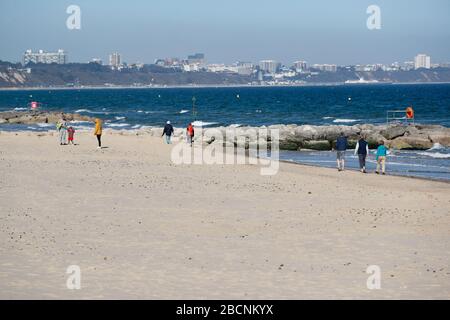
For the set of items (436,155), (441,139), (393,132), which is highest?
(393,132)

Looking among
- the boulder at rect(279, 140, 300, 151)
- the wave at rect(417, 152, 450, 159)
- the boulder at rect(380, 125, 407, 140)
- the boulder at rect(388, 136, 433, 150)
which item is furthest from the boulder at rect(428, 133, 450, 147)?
the boulder at rect(279, 140, 300, 151)

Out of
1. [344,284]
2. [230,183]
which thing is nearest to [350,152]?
[230,183]

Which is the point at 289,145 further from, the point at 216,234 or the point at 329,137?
the point at 216,234

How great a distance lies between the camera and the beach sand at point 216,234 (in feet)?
34.8

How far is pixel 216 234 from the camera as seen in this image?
14.3 metres

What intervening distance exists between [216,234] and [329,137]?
31.1 metres

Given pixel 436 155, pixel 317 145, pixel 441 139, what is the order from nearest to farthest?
pixel 436 155 → pixel 317 145 → pixel 441 139

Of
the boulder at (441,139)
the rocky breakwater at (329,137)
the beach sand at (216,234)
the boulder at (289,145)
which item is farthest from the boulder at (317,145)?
the beach sand at (216,234)

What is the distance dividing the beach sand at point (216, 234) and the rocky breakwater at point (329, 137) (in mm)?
16211

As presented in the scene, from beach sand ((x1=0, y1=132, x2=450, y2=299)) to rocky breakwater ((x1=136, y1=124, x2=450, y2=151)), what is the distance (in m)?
16.2

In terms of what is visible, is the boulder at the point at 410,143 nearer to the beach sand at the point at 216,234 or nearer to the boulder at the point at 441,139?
the boulder at the point at 441,139

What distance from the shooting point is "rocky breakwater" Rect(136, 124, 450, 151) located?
40875mm

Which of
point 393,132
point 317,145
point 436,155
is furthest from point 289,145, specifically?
point 436,155

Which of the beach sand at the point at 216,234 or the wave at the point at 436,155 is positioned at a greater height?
the beach sand at the point at 216,234
